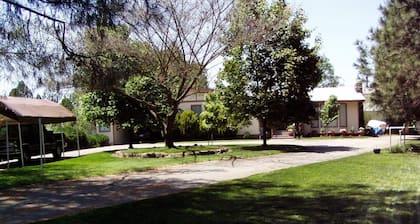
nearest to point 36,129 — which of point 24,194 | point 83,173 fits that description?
point 83,173

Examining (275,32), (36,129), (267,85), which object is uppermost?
(275,32)

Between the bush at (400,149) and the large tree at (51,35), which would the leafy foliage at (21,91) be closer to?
the large tree at (51,35)

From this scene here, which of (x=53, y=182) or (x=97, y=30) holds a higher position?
(x=97, y=30)

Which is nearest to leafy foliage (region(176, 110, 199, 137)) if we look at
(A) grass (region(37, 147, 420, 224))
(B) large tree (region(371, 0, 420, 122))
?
(B) large tree (region(371, 0, 420, 122))

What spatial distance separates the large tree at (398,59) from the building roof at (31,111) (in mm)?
14245

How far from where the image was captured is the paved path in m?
8.78

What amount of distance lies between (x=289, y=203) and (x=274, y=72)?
15.1 metres

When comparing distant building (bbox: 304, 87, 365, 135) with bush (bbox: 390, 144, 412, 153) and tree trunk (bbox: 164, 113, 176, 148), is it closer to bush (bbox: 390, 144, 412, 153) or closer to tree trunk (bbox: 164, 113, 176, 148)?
bush (bbox: 390, 144, 412, 153)

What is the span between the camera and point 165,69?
22.2 m

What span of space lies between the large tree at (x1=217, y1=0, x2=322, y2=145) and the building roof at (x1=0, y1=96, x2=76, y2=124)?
7902 mm

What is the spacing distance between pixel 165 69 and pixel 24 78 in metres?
12.4

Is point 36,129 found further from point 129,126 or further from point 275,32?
point 275,32

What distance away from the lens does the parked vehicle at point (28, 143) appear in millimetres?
20891

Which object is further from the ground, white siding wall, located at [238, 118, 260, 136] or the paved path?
white siding wall, located at [238, 118, 260, 136]
